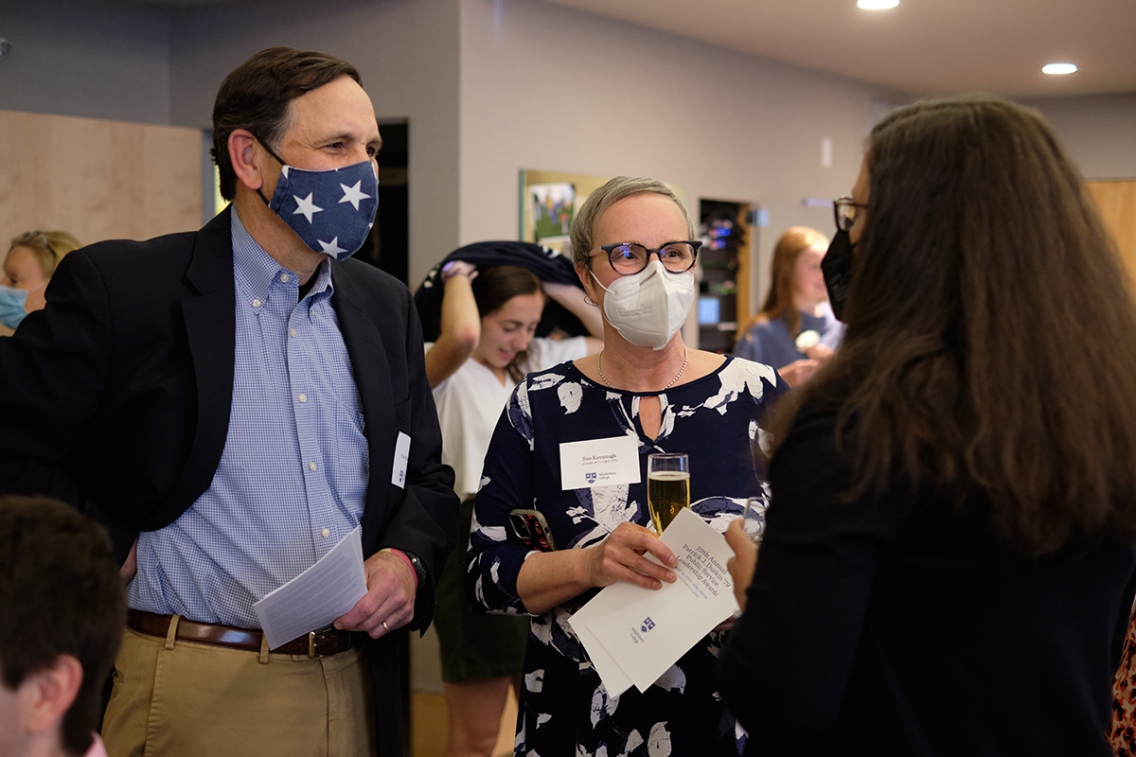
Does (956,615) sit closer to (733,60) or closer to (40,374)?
(40,374)

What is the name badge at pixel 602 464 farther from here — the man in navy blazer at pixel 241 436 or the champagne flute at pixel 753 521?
the champagne flute at pixel 753 521

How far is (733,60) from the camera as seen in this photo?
23.3 feet

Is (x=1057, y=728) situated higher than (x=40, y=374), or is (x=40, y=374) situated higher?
(x=40, y=374)

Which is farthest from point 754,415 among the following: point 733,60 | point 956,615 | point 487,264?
point 733,60

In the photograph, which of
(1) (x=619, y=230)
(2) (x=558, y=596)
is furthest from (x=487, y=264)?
(2) (x=558, y=596)

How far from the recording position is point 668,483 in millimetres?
1564

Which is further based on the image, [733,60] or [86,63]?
[733,60]

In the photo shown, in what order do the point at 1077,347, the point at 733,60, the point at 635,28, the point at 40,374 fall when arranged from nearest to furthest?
1. the point at 1077,347
2. the point at 40,374
3. the point at 635,28
4. the point at 733,60

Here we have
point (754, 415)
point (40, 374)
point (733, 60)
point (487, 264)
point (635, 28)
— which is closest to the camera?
point (40, 374)

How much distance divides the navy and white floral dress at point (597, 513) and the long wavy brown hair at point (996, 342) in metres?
0.66

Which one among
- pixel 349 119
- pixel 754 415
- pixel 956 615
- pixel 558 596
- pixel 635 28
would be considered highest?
pixel 635 28

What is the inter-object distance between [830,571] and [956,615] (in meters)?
0.15

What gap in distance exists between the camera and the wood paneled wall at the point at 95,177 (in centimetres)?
460

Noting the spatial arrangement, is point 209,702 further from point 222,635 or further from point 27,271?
point 27,271
